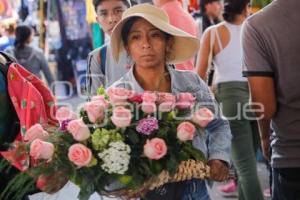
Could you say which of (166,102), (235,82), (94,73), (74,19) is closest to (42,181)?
(166,102)

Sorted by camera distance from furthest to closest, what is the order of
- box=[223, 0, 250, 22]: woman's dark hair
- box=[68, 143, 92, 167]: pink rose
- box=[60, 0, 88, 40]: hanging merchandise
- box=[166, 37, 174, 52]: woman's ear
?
box=[60, 0, 88, 40]: hanging merchandise
box=[223, 0, 250, 22]: woman's dark hair
box=[166, 37, 174, 52]: woman's ear
box=[68, 143, 92, 167]: pink rose

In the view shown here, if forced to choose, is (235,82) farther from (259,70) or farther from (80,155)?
(80,155)

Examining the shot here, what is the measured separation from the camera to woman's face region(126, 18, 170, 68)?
190 centimetres

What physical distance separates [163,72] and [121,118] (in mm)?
473

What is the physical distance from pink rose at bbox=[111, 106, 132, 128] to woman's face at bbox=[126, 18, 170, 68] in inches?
15.2

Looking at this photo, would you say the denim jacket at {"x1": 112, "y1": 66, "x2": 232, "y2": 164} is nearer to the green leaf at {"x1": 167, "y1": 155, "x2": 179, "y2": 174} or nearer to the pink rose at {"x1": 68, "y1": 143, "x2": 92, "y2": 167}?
the green leaf at {"x1": 167, "y1": 155, "x2": 179, "y2": 174}

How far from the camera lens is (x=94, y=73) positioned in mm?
2592

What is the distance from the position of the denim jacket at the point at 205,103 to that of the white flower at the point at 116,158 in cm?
41

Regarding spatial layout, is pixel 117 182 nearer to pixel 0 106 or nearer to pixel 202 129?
pixel 202 129

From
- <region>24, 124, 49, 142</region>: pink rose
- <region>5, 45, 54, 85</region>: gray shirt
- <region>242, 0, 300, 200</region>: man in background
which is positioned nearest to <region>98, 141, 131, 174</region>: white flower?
<region>24, 124, 49, 142</region>: pink rose

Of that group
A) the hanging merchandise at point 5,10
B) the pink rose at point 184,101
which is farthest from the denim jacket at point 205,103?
the hanging merchandise at point 5,10

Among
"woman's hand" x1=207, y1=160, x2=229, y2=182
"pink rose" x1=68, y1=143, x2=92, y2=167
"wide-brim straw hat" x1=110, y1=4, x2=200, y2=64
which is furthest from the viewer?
"wide-brim straw hat" x1=110, y1=4, x2=200, y2=64

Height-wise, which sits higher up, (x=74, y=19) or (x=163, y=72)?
(x=74, y=19)

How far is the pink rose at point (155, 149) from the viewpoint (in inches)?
60.8
